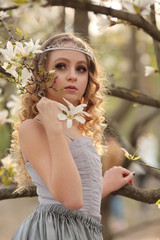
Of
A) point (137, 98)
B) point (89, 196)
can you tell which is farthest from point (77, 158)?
point (137, 98)

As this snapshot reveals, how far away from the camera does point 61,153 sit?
1.99 metres

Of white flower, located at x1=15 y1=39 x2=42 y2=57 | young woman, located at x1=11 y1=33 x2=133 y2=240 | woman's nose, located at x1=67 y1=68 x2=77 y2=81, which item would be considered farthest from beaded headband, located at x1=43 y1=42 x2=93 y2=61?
white flower, located at x1=15 y1=39 x2=42 y2=57

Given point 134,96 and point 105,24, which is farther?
point 134,96

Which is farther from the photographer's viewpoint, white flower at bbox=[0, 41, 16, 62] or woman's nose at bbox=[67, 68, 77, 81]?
woman's nose at bbox=[67, 68, 77, 81]

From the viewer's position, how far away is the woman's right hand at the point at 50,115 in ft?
6.61

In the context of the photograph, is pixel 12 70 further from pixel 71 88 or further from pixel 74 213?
pixel 74 213

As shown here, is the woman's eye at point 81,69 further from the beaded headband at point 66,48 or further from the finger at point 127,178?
the finger at point 127,178

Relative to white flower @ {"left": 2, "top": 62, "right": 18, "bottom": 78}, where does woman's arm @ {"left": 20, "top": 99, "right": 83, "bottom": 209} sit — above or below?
below

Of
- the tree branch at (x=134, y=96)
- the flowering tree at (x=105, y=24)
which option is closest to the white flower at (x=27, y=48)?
the flowering tree at (x=105, y=24)

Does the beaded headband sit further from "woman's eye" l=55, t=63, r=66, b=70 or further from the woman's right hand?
the woman's right hand

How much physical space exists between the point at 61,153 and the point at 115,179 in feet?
2.53

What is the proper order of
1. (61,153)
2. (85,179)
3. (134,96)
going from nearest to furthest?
(61,153) < (85,179) < (134,96)

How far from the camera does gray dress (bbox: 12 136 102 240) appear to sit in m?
2.15

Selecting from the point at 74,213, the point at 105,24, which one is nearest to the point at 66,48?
the point at 105,24
